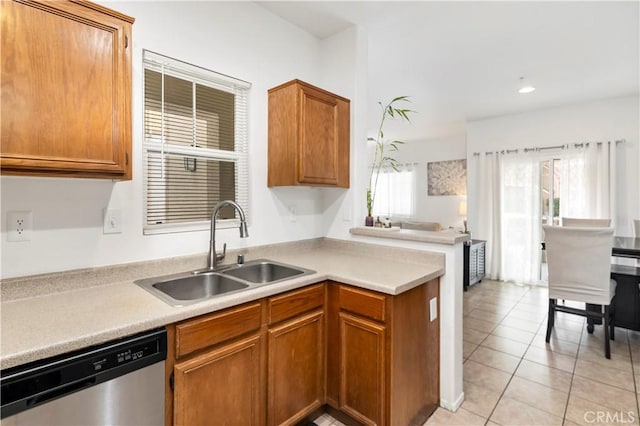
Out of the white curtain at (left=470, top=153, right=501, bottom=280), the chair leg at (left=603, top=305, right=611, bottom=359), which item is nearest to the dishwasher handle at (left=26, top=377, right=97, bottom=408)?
the chair leg at (left=603, top=305, right=611, bottom=359)

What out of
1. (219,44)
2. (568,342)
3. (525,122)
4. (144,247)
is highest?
(525,122)

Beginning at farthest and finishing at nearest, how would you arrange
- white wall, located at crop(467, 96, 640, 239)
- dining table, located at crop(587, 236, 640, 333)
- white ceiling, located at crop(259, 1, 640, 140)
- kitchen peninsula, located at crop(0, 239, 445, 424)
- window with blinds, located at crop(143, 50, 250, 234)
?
white wall, located at crop(467, 96, 640, 239)
dining table, located at crop(587, 236, 640, 333)
white ceiling, located at crop(259, 1, 640, 140)
window with blinds, located at crop(143, 50, 250, 234)
kitchen peninsula, located at crop(0, 239, 445, 424)

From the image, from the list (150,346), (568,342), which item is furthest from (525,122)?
(150,346)

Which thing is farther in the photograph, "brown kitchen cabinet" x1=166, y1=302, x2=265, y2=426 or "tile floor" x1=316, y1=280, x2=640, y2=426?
"tile floor" x1=316, y1=280, x2=640, y2=426

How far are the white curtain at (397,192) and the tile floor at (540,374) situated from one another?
13.1 ft

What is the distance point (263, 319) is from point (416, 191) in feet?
20.8

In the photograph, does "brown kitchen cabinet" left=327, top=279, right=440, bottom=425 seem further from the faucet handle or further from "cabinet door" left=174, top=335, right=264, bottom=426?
the faucet handle

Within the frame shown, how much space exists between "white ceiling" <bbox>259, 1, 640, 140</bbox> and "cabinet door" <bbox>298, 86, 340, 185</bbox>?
705 millimetres

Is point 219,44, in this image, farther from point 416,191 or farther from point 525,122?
point 416,191

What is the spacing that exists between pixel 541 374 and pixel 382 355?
5.36 ft

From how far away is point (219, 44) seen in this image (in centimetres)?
207

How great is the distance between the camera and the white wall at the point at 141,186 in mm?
1418

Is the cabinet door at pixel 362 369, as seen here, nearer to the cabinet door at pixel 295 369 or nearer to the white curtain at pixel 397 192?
the cabinet door at pixel 295 369

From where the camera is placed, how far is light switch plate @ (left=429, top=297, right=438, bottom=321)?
1.89 metres
